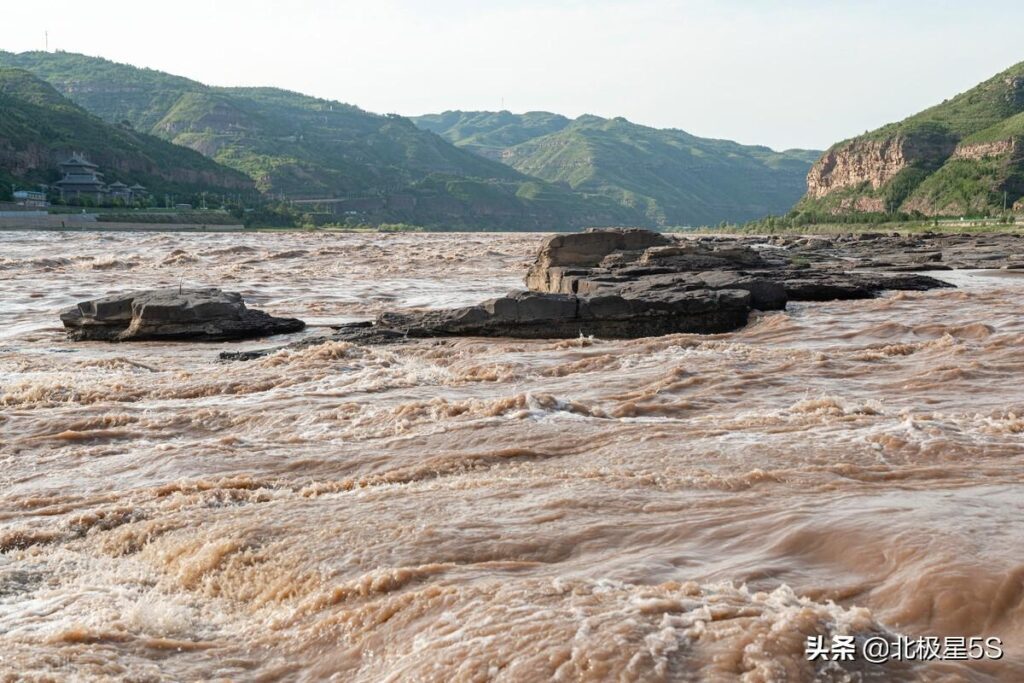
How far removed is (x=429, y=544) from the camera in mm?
6031

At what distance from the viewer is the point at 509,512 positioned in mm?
6688

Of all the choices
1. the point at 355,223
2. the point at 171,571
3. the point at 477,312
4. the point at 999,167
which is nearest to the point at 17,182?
the point at 355,223

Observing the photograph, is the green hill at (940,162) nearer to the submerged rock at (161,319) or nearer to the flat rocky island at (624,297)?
the flat rocky island at (624,297)

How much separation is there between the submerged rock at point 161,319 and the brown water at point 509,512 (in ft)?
6.25

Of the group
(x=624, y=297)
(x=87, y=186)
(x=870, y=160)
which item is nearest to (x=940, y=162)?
(x=870, y=160)

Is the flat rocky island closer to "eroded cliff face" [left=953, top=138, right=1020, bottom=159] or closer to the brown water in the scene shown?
the brown water

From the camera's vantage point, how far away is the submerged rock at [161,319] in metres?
16.4

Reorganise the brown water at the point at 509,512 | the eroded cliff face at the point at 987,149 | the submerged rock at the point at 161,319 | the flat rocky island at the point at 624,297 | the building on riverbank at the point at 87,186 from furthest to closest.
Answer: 1. the eroded cliff face at the point at 987,149
2. the building on riverbank at the point at 87,186
3. the submerged rock at the point at 161,319
4. the flat rocky island at the point at 624,297
5. the brown water at the point at 509,512

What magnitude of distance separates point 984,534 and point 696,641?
2376mm

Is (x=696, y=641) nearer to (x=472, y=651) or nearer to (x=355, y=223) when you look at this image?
(x=472, y=651)

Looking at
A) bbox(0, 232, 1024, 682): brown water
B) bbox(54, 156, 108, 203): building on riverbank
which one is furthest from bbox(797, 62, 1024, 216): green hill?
bbox(0, 232, 1024, 682): brown water

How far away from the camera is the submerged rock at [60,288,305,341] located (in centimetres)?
1639

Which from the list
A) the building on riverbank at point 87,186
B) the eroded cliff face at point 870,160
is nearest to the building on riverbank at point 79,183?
the building on riverbank at point 87,186

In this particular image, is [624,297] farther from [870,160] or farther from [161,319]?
[870,160]
